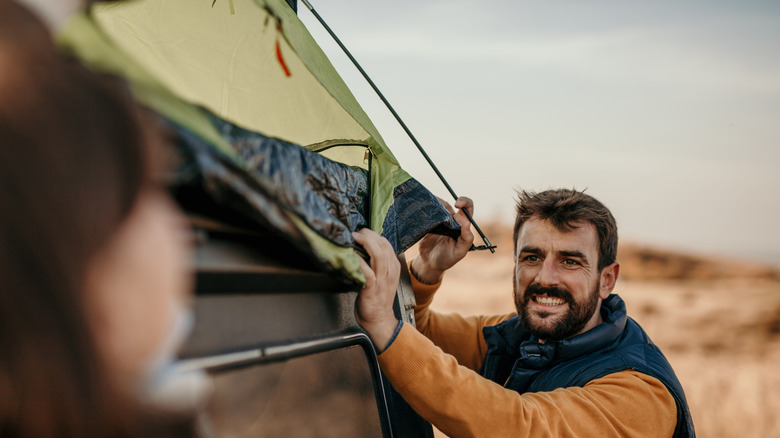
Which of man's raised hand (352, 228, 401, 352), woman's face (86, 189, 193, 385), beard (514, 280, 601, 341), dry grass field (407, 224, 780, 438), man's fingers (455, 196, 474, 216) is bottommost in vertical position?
dry grass field (407, 224, 780, 438)

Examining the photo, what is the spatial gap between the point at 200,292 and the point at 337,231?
0.47 metres

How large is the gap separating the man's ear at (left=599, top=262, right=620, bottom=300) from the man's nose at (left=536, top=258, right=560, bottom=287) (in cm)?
30

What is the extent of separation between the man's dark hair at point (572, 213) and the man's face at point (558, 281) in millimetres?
34

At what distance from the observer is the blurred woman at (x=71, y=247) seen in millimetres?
534

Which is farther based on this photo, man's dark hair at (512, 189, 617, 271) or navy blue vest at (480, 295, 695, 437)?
man's dark hair at (512, 189, 617, 271)

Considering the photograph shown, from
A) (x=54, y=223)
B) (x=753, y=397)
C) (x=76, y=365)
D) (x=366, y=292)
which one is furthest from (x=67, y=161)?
(x=753, y=397)

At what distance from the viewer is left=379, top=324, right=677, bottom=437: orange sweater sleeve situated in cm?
190

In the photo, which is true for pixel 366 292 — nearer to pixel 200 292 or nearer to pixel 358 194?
pixel 358 194

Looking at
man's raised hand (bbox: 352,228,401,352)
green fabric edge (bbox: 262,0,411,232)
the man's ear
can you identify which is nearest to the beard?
the man's ear

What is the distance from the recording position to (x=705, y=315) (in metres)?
12.0

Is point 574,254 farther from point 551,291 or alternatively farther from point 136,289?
point 136,289

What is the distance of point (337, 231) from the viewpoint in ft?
5.10

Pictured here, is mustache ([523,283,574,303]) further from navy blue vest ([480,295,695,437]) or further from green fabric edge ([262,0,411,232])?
green fabric edge ([262,0,411,232])

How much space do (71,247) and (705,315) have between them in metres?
13.3
